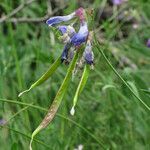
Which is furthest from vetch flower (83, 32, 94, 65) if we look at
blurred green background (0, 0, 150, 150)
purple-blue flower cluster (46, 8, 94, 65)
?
blurred green background (0, 0, 150, 150)

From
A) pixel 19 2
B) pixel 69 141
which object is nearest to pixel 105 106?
pixel 69 141

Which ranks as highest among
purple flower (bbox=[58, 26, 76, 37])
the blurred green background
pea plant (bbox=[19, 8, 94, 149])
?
purple flower (bbox=[58, 26, 76, 37])

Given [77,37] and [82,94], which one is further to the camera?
[82,94]

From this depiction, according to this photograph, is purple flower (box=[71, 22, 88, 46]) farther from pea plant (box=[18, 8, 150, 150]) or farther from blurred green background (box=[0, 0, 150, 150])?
blurred green background (box=[0, 0, 150, 150])

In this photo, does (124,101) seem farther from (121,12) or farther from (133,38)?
(121,12)

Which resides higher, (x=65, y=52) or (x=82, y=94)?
(x=65, y=52)

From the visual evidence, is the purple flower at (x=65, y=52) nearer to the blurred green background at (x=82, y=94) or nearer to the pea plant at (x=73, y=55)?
the pea plant at (x=73, y=55)

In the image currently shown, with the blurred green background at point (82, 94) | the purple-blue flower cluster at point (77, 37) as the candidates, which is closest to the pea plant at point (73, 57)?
the purple-blue flower cluster at point (77, 37)

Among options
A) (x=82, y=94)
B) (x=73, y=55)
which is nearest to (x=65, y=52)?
(x=73, y=55)

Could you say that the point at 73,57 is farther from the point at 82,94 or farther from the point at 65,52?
the point at 82,94
